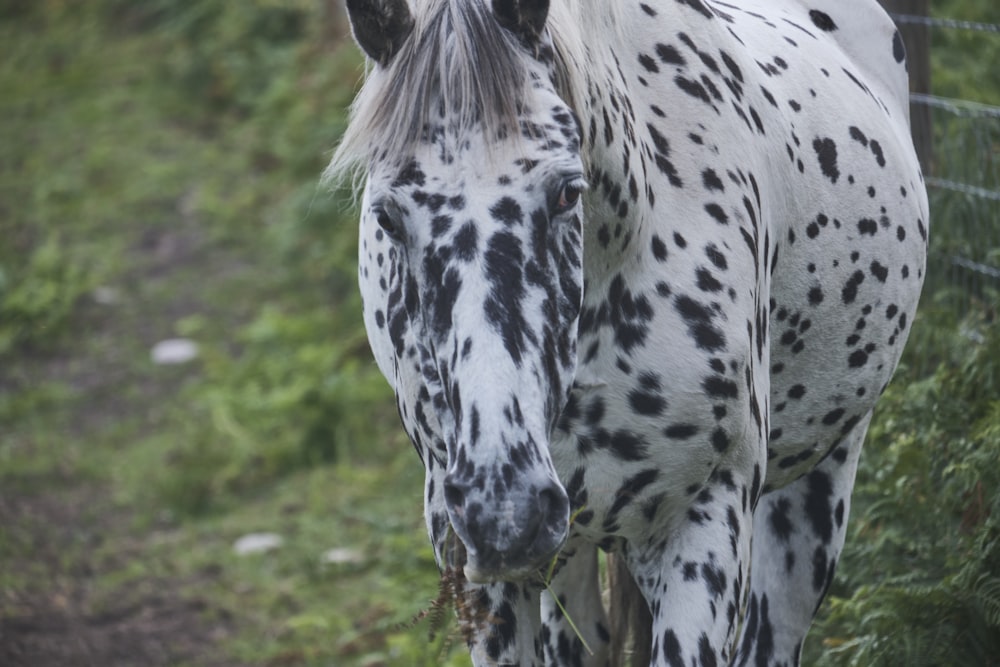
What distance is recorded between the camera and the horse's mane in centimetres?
217

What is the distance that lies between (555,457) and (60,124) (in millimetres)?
10255

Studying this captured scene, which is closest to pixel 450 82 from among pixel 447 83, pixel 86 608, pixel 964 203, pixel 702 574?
pixel 447 83

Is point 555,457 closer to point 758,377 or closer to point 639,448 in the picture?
point 639,448

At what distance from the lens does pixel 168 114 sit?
448 inches

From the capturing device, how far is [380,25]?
7.50 feet

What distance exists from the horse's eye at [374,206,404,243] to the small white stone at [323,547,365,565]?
12.1 ft

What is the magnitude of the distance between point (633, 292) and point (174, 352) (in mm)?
5887

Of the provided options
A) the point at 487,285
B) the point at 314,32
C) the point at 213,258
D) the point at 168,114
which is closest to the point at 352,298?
the point at 213,258

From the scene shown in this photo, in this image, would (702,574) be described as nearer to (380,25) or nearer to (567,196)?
(567,196)

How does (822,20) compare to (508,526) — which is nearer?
(508,526)

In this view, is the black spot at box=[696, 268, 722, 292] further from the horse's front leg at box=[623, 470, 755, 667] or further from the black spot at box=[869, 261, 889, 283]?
the black spot at box=[869, 261, 889, 283]

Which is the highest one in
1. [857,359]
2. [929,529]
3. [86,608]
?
[857,359]

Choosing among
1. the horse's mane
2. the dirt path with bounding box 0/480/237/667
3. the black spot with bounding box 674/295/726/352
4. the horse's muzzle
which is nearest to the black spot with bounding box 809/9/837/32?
the black spot with bounding box 674/295/726/352

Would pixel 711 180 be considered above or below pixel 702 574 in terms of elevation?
above
